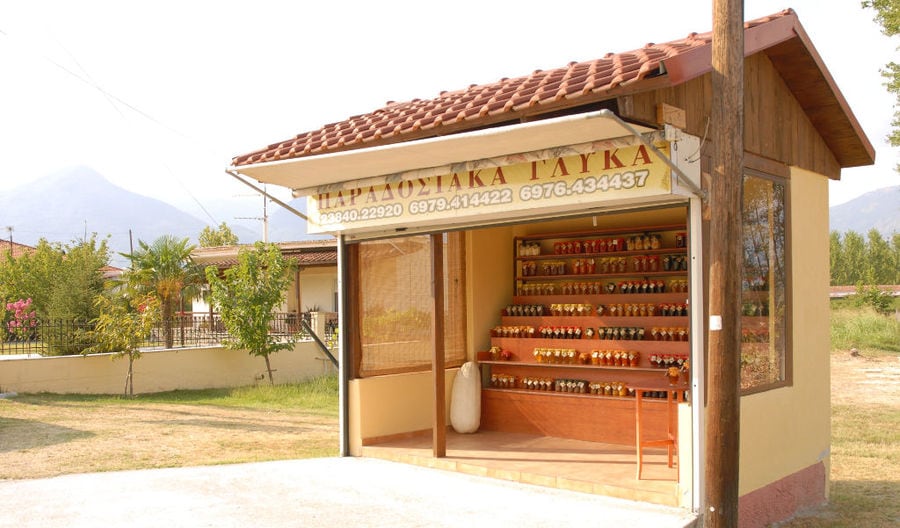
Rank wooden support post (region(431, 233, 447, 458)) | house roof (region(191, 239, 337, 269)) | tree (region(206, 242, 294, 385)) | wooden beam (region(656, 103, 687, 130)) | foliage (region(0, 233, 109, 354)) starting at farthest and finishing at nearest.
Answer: house roof (region(191, 239, 337, 269)), foliage (region(0, 233, 109, 354)), tree (region(206, 242, 294, 385)), wooden support post (region(431, 233, 447, 458)), wooden beam (region(656, 103, 687, 130))

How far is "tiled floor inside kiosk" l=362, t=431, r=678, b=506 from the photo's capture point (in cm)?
721

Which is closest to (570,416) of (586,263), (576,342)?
(576,342)

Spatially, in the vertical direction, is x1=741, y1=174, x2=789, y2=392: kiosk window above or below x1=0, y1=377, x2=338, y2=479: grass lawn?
above

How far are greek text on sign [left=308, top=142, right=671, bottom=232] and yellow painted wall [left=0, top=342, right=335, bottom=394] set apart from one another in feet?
31.4

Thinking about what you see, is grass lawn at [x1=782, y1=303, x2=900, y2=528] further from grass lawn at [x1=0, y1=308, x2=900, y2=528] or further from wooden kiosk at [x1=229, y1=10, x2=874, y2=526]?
wooden kiosk at [x1=229, y1=10, x2=874, y2=526]

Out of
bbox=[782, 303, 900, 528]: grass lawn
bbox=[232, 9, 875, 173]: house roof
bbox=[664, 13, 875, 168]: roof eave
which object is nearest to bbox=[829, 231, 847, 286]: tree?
bbox=[782, 303, 900, 528]: grass lawn

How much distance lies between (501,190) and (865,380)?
53.1 ft

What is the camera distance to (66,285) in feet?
61.8

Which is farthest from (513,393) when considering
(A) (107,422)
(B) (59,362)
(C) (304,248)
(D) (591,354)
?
(C) (304,248)

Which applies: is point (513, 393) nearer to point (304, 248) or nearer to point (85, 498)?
point (85, 498)

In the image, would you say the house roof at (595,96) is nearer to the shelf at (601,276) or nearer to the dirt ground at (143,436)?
the shelf at (601,276)

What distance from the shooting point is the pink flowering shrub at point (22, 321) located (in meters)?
17.4

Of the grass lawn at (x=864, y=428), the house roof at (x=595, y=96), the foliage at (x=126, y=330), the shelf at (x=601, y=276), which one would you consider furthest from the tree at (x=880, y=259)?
the house roof at (x=595, y=96)

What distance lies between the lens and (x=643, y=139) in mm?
5953
